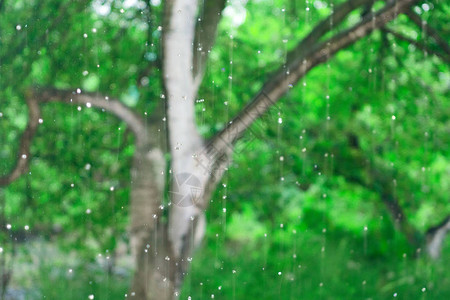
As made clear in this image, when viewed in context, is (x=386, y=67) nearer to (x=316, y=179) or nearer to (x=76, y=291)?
(x=316, y=179)

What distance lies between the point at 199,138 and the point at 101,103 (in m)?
0.42

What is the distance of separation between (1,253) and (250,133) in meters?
1.20

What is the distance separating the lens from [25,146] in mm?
2229

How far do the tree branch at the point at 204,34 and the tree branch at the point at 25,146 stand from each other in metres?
0.66

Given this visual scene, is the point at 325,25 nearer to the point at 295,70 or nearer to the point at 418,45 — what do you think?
the point at 295,70

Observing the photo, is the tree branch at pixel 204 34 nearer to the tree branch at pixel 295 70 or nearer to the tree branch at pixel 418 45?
the tree branch at pixel 295 70

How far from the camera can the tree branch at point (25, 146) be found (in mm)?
2197

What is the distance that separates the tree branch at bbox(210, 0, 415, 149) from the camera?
7.00ft

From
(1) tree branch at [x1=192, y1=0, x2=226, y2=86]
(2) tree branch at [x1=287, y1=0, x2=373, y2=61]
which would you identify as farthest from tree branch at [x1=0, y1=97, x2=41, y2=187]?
(2) tree branch at [x1=287, y1=0, x2=373, y2=61]

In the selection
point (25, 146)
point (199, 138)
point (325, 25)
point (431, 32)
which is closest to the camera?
point (199, 138)

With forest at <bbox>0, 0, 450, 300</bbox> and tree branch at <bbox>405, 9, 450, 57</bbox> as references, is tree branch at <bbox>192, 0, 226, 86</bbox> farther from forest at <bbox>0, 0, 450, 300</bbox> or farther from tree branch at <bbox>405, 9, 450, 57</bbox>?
tree branch at <bbox>405, 9, 450, 57</bbox>

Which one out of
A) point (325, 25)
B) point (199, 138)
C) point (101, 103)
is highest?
point (325, 25)

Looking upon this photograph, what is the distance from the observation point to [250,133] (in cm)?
221

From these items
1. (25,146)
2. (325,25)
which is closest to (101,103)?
(25,146)
